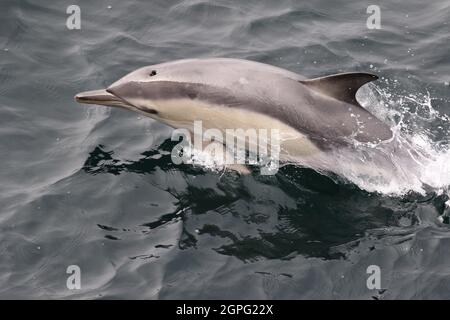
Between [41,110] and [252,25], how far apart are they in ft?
14.1

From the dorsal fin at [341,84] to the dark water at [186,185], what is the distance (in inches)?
52.8

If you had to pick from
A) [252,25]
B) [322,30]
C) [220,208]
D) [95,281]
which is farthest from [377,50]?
[95,281]

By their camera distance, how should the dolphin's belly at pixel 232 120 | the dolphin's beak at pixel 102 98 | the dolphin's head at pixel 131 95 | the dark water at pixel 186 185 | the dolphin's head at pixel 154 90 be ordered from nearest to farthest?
the dark water at pixel 186 185, the dolphin's belly at pixel 232 120, the dolphin's head at pixel 154 90, the dolphin's head at pixel 131 95, the dolphin's beak at pixel 102 98

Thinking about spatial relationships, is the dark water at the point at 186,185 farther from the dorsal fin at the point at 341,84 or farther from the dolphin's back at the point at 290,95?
the dorsal fin at the point at 341,84

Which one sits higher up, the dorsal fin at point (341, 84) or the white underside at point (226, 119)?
the dorsal fin at point (341, 84)

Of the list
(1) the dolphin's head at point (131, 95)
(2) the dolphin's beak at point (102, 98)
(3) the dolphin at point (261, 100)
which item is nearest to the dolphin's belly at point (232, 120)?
(3) the dolphin at point (261, 100)

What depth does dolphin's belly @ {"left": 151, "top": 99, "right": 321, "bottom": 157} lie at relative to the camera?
11.0 meters

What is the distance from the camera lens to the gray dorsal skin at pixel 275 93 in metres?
10.8

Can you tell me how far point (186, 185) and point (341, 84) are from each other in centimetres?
252

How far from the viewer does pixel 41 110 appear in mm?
13148

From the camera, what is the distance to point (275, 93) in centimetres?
1084

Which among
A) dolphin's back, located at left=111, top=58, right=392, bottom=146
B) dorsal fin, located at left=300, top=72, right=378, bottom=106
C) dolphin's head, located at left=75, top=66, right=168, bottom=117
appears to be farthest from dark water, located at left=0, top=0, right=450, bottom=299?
dorsal fin, located at left=300, top=72, right=378, bottom=106

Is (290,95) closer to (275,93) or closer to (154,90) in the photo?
(275,93)

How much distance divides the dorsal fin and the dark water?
1.34 m
